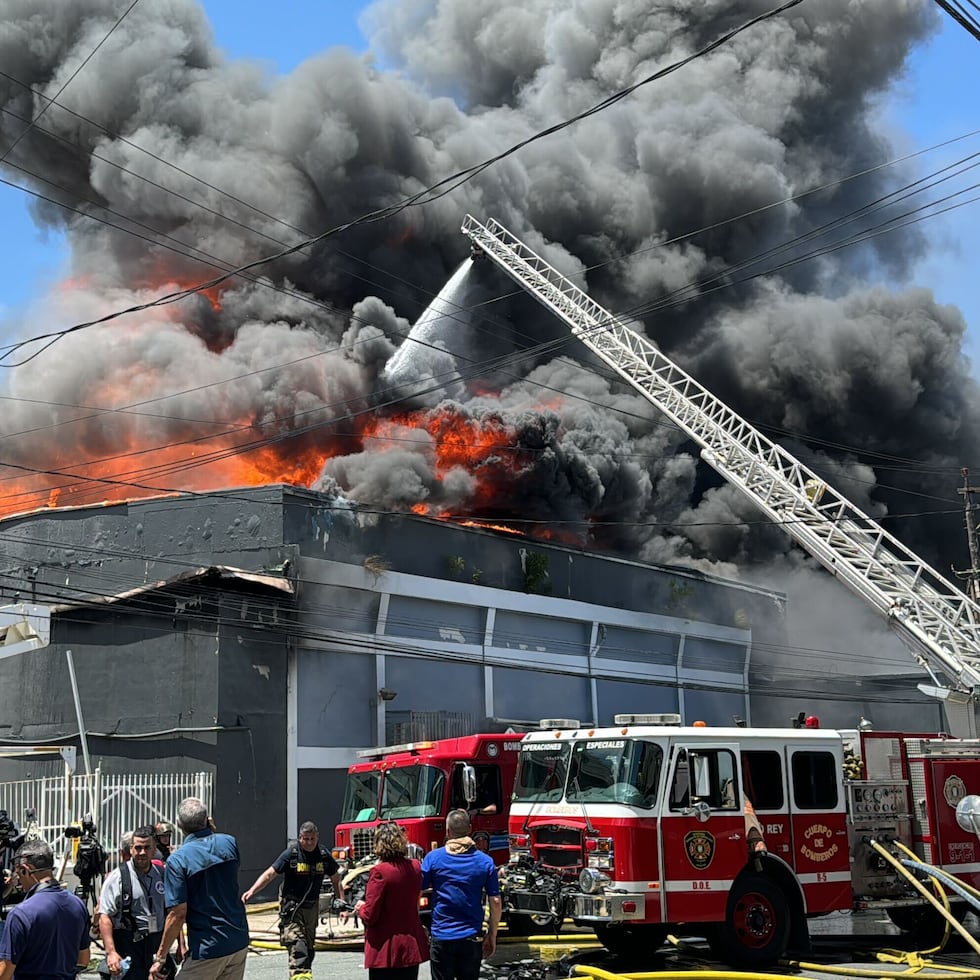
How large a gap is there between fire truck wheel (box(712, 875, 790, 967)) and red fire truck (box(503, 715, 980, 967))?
1 cm

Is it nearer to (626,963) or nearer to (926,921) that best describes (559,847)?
(626,963)

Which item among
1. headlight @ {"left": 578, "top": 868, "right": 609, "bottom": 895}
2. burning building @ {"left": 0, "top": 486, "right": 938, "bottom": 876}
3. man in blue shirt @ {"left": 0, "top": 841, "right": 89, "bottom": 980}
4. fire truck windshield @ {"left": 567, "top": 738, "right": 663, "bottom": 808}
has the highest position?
burning building @ {"left": 0, "top": 486, "right": 938, "bottom": 876}

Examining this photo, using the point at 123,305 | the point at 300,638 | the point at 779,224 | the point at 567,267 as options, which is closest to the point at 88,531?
the point at 300,638

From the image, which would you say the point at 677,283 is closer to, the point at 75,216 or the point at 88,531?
the point at 75,216

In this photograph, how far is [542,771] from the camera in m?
11.4

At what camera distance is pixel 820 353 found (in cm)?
3931

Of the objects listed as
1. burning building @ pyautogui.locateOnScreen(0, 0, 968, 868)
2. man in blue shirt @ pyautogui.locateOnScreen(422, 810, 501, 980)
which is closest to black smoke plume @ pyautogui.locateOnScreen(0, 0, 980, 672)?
burning building @ pyautogui.locateOnScreen(0, 0, 968, 868)

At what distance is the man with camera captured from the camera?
7.52 m

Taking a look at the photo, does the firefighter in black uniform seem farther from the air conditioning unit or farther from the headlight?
the air conditioning unit

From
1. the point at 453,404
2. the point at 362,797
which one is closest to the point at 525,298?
the point at 453,404

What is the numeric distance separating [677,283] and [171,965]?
36.2 meters

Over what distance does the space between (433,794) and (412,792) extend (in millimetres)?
348

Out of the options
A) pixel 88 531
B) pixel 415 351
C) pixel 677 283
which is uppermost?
pixel 677 283

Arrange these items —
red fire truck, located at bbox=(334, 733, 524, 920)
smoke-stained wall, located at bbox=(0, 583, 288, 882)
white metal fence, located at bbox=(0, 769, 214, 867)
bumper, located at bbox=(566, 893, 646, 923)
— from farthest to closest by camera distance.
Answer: smoke-stained wall, located at bbox=(0, 583, 288, 882) → white metal fence, located at bbox=(0, 769, 214, 867) → red fire truck, located at bbox=(334, 733, 524, 920) → bumper, located at bbox=(566, 893, 646, 923)
